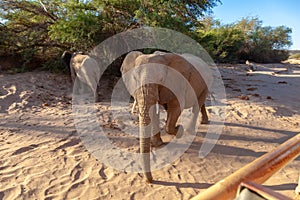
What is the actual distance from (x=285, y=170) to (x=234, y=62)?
19005 mm

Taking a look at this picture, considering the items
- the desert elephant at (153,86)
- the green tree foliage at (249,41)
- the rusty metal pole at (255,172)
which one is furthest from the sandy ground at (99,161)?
the green tree foliage at (249,41)

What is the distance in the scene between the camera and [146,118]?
2.62m

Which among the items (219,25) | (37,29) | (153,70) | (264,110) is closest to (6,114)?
(153,70)

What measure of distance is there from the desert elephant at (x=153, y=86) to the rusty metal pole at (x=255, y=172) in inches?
71.2

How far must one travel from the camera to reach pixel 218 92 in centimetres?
790

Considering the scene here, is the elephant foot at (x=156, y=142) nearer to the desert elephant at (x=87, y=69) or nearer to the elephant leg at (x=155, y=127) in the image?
the elephant leg at (x=155, y=127)

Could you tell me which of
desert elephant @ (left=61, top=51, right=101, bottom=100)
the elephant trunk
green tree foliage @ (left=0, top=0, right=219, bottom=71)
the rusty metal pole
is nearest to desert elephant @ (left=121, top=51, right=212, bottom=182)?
the elephant trunk

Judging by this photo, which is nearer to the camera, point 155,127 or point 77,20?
point 155,127

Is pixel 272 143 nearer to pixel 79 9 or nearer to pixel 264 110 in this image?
pixel 264 110

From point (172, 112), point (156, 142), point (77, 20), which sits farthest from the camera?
point (77, 20)

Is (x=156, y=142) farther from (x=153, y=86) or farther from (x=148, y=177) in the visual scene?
(x=153, y=86)

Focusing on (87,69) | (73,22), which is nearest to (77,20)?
(73,22)

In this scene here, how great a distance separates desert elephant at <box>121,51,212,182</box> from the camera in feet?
8.64

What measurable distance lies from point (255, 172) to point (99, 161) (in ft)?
8.88
